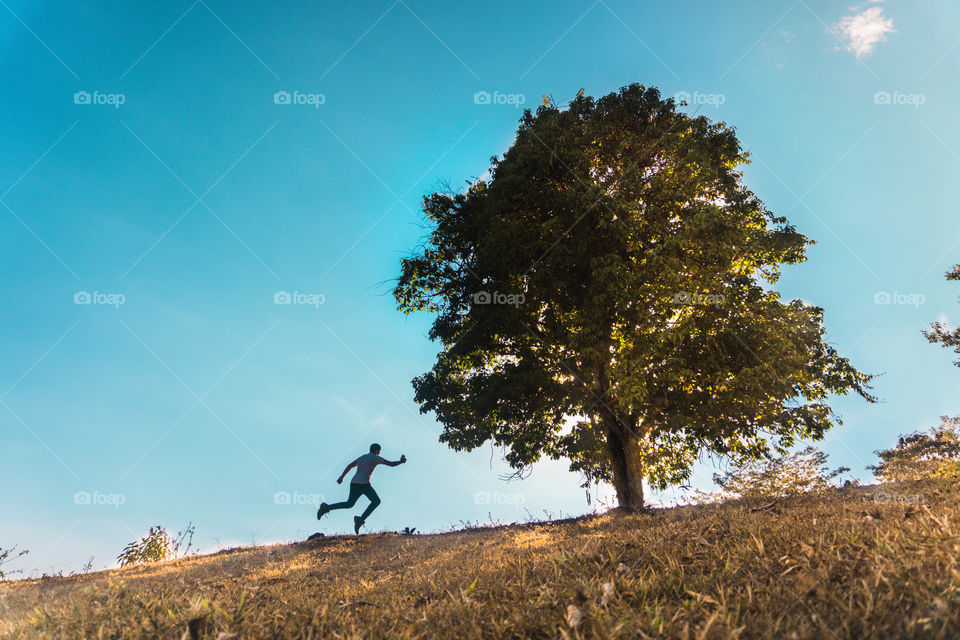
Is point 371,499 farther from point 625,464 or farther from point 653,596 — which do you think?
point 653,596

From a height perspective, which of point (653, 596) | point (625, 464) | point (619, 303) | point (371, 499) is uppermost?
point (619, 303)

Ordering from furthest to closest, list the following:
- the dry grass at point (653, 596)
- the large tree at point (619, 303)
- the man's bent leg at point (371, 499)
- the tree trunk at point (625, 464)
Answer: the man's bent leg at point (371, 499)
the tree trunk at point (625, 464)
the large tree at point (619, 303)
the dry grass at point (653, 596)

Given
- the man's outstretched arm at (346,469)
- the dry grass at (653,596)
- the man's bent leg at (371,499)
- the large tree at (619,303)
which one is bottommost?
the dry grass at (653,596)

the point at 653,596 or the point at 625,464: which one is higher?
the point at 625,464

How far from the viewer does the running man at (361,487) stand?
43.2 feet

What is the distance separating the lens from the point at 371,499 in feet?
44.2

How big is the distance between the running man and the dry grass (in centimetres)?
839

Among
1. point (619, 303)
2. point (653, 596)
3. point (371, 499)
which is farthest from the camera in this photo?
point (371, 499)

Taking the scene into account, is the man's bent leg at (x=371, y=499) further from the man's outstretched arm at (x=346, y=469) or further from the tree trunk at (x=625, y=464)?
the tree trunk at (x=625, y=464)

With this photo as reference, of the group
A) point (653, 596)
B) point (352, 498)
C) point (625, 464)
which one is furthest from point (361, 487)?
point (653, 596)

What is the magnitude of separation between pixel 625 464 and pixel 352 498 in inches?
A: 323

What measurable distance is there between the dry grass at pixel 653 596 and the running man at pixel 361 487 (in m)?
8.39

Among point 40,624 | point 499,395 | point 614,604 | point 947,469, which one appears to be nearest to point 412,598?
point 614,604

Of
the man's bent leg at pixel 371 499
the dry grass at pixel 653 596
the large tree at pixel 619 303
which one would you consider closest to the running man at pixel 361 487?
the man's bent leg at pixel 371 499
